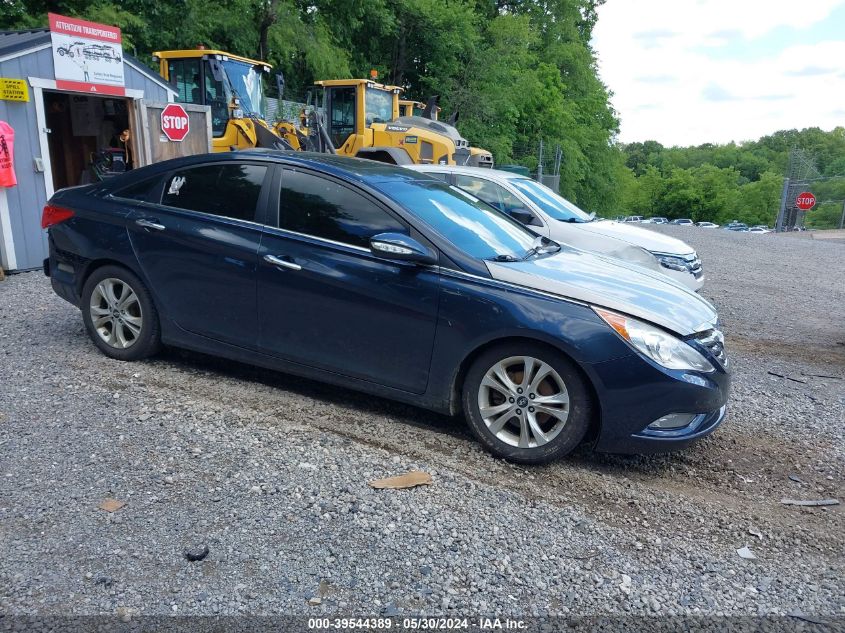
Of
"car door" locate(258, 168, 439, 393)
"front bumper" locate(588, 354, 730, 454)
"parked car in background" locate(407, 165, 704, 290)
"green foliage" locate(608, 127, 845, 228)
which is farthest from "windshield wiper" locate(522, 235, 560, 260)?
"green foliage" locate(608, 127, 845, 228)

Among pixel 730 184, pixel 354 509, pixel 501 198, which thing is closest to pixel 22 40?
pixel 501 198

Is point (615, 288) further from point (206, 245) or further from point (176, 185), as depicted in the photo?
point (176, 185)

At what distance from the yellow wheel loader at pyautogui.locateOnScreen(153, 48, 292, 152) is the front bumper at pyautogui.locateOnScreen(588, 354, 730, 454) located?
12155 mm

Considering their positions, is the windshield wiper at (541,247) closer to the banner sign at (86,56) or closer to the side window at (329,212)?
the side window at (329,212)

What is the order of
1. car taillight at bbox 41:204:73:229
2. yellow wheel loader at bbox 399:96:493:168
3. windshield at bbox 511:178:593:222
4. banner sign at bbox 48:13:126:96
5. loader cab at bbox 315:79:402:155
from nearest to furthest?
car taillight at bbox 41:204:73:229 → windshield at bbox 511:178:593:222 → banner sign at bbox 48:13:126:96 → loader cab at bbox 315:79:402:155 → yellow wheel loader at bbox 399:96:493:168

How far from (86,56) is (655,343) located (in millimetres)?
9139

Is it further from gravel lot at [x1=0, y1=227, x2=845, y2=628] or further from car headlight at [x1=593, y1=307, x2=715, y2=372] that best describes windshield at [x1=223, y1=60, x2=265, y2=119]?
car headlight at [x1=593, y1=307, x2=715, y2=372]

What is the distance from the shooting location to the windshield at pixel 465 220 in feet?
14.5

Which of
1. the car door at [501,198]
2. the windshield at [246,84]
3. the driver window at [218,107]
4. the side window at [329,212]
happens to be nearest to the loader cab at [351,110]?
the windshield at [246,84]

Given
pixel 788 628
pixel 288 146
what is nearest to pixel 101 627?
pixel 788 628

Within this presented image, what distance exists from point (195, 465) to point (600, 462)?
243cm

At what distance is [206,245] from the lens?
481cm

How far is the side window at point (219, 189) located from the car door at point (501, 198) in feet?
13.2

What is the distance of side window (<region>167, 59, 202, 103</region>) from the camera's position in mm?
15008
